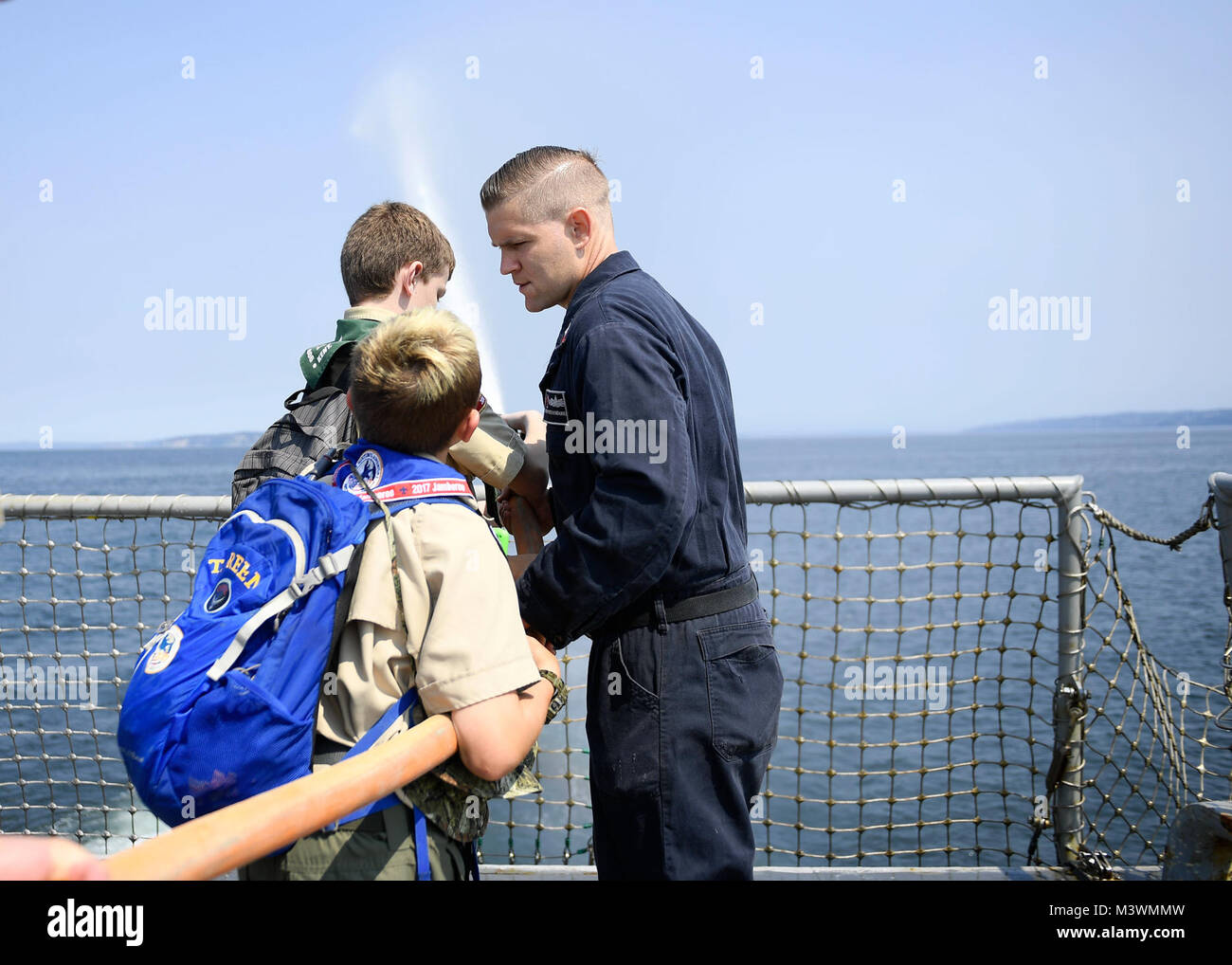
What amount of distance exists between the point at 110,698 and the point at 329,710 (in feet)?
48.4

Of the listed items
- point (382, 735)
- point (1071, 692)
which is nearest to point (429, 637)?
point (382, 735)

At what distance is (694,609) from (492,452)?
659mm

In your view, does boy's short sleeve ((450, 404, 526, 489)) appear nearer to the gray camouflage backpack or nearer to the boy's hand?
the gray camouflage backpack

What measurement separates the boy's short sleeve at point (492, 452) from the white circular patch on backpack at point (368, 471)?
48cm

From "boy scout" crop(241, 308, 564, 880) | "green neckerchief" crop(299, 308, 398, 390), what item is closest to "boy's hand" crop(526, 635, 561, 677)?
"boy scout" crop(241, 308, 564, 880)

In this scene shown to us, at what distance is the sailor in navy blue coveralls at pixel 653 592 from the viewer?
2.16 metres

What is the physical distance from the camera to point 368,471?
1.94 meters

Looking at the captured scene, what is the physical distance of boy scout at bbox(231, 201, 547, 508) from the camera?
2.37 meters

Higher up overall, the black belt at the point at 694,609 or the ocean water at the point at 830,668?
the black belt at the point at 694,609

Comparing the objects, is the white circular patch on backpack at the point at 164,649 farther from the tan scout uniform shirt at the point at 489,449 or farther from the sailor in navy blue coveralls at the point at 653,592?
the tan scout uniform shirt at the point at 489,449

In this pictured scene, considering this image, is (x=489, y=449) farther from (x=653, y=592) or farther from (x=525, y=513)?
(x=653, y=592)

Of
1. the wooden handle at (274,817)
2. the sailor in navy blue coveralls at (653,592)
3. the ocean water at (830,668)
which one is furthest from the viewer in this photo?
the ocean water at (830,668)

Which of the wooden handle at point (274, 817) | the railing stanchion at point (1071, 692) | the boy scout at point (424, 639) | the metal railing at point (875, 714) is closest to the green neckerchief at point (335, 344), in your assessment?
the boy scout at point (424, 639)
